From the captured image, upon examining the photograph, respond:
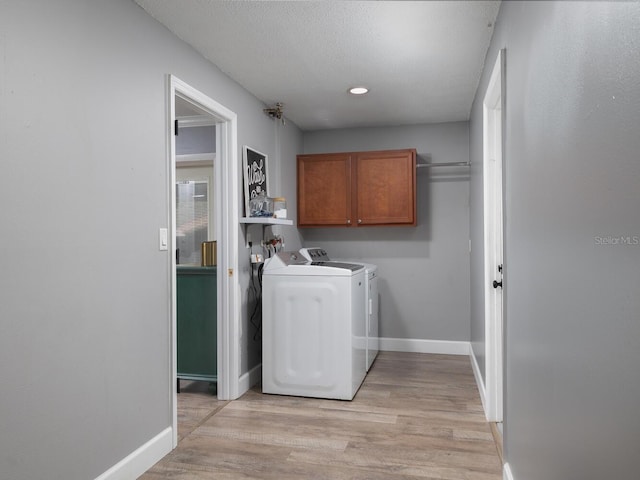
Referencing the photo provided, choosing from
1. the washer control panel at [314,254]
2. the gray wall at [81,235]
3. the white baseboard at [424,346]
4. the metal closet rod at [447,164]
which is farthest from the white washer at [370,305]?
the gray wall at [81,235]

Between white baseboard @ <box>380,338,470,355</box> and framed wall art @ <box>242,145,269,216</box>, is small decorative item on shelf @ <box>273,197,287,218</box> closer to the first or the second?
framed wall art @ <box>242,145,269,216</box>

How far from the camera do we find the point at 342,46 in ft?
8.82

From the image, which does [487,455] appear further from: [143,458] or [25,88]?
[25,88]

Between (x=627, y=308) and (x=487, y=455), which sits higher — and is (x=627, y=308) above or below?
above

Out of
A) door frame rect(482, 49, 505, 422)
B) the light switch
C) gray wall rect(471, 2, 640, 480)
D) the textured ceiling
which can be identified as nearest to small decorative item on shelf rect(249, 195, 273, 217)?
the textured ceiling

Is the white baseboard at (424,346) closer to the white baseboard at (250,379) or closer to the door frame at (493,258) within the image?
the white baseboard at (250,379)

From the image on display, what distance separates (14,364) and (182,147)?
10.6 ft

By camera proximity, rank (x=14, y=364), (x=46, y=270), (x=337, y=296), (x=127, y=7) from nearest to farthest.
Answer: (x=14, y=364), (x=46, y=270), (x=127, y=7), (x=337, y=296)

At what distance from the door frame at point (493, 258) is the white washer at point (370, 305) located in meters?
1.14

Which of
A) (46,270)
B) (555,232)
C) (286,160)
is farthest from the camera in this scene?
(286,160)

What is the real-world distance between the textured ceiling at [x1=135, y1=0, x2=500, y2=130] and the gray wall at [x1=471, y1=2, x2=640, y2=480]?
72 cm

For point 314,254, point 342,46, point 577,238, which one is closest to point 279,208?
point 314,254

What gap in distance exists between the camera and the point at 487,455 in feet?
7.85

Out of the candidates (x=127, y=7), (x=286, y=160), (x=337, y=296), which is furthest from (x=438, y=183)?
(x=127, y=7)
